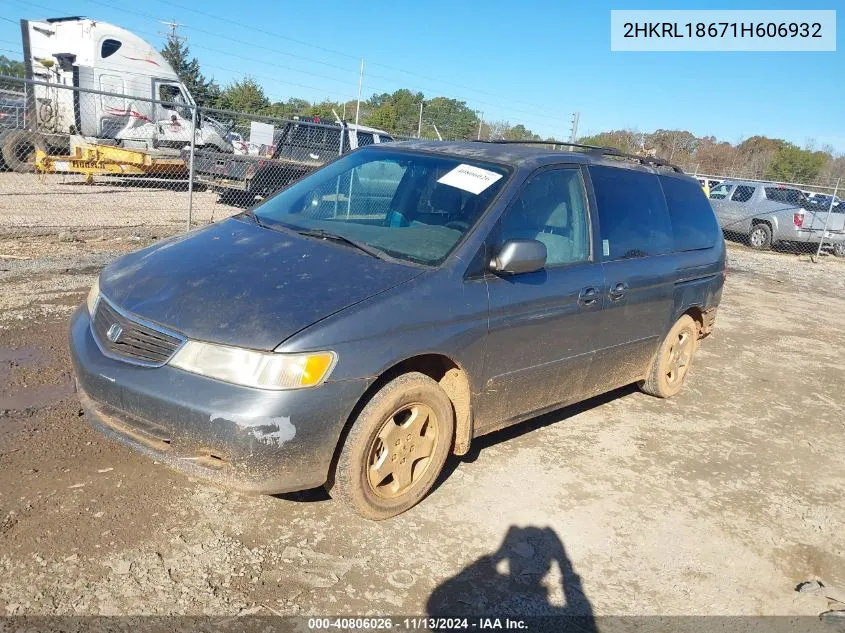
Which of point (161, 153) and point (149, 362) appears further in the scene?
point (161, 153)

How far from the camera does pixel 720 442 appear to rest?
15.5 ft

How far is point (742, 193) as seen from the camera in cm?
1802

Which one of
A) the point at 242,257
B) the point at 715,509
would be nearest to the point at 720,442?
the point at 715,509

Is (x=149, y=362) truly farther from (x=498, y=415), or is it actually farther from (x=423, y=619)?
(x=498, y=415)

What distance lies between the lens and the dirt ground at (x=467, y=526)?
2.65 m

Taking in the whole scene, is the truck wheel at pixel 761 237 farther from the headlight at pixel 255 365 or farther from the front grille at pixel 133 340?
the front grille at pixel 133 340

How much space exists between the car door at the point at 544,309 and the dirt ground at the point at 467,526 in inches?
18.5

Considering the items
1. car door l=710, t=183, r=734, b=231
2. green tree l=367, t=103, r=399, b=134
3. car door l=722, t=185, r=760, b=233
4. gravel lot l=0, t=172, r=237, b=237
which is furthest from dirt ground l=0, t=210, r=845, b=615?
green tree l=367, t=103, r=399, b=134

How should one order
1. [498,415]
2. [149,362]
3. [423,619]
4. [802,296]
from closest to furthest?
1. [423,619]
2. [149,362]
3. [498,415]
4. [802,296]

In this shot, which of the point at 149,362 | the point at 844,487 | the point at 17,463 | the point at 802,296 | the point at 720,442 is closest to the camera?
the point at 149,362

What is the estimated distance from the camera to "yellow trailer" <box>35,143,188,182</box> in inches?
594

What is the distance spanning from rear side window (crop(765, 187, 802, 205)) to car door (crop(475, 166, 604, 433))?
1585 centimetres

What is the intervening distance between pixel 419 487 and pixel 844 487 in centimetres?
287

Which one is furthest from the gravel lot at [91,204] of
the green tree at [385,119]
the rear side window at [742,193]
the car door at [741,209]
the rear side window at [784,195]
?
the rear side window at [784,195]
